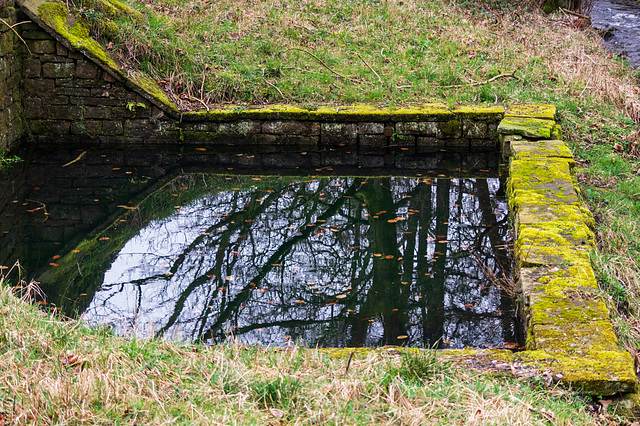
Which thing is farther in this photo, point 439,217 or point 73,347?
point 439,217

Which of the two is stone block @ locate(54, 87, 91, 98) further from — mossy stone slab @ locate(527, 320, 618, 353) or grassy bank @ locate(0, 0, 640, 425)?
mossy stone slab @ locate(527, 320, 618, 353)

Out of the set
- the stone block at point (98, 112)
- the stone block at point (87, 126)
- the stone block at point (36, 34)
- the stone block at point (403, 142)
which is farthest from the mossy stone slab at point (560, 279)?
the stone block at point (36, 34)

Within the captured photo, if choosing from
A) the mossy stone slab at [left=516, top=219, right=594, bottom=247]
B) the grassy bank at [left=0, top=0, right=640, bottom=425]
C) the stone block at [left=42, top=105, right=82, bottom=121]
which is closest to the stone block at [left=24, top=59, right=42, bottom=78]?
the stone block at [left=42, top=105, right=82, bottom=121]

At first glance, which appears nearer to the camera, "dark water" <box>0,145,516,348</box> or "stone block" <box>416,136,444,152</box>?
"dark water" <box>0,145,516,348</box>

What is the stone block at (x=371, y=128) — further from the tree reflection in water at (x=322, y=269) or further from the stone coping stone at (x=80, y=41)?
the stone coping stone at (x=80, y=41)

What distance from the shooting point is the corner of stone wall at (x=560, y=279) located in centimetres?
324

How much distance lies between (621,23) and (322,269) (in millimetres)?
14606

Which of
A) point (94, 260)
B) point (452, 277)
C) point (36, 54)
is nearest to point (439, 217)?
point (452, 277)

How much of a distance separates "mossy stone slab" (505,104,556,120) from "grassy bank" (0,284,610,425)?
5895 mm

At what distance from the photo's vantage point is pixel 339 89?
9539 millimetres

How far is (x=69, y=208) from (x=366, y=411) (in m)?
4.90

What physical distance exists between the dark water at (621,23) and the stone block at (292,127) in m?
8.15

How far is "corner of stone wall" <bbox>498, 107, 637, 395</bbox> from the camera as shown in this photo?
324 centimetres

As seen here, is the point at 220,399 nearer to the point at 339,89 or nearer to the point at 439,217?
the point at 439,217
